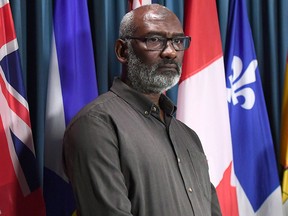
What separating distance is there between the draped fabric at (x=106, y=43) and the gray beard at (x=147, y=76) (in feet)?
1.14

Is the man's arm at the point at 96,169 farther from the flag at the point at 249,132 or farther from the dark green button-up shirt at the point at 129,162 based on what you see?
the flag at the point at 249,132

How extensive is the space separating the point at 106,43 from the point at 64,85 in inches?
10.2

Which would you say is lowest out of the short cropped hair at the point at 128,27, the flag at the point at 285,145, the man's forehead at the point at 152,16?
the flag at the point at 285,145

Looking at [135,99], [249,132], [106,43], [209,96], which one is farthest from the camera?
[249,132]

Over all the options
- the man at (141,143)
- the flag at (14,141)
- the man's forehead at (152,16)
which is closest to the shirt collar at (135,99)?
the man at (141,143)

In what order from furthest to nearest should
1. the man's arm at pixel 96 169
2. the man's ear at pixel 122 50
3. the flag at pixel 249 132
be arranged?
the flag at pixel 249 132 → the man's ear at pixel 122 50 → the man's arm at pixel 96 169

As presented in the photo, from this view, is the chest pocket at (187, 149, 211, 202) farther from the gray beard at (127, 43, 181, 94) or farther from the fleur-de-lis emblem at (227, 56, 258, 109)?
the fleur-de-lis emblem at (227, 56, 258, 109)

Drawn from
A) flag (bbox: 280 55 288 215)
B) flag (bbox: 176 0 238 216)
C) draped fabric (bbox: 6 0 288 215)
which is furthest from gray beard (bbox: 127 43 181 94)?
flag (bbox: 280 55 288 215)

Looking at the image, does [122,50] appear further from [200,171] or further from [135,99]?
[200,171]

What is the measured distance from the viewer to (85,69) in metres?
1.90

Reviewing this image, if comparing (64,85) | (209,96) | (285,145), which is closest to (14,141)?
(64,85)

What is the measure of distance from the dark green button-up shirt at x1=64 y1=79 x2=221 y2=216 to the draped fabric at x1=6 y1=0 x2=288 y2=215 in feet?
1.32

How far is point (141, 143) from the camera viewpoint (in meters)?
1.47

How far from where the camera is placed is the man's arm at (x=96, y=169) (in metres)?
1.34
